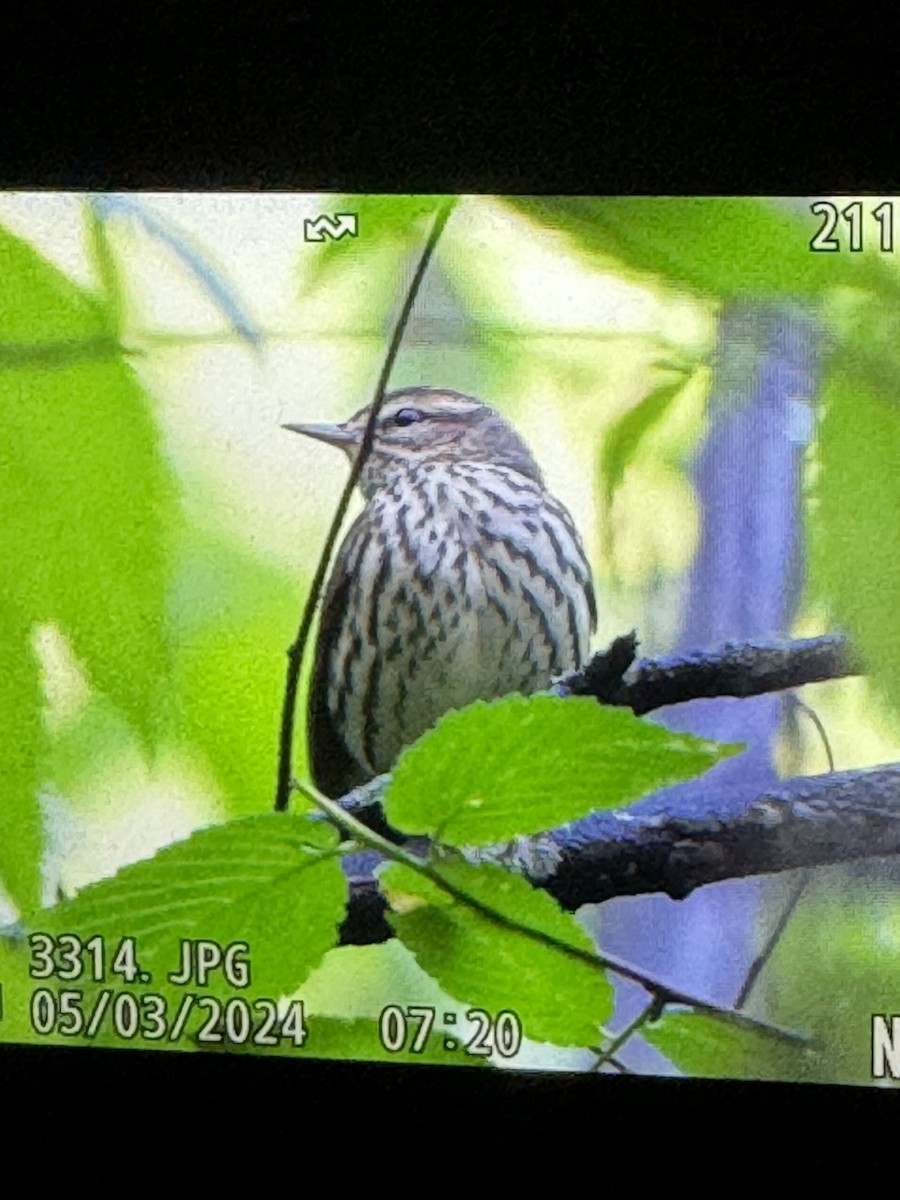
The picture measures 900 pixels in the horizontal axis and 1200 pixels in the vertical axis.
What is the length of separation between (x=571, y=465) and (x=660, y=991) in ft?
1.06

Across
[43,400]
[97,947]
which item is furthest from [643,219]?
[97,947]

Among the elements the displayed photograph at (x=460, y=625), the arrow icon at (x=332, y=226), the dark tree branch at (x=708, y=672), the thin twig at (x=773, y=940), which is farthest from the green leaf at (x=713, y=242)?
the thin twig at (x=773, y=940)

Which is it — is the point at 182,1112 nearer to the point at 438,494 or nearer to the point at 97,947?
the point at 97,947

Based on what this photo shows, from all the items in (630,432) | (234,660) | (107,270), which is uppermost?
(107,270)

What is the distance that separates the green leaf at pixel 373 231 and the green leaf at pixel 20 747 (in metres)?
0.29

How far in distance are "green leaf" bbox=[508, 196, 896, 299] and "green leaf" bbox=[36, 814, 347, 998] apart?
396 mm

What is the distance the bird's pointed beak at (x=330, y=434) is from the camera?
3.20 ft

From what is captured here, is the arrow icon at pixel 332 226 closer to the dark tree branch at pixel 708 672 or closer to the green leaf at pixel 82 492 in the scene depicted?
the green leaf at pixel 82 492

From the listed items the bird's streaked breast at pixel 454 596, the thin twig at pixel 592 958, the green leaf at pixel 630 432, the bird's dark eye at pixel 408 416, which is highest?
the bird's dark eye at pixel 408 416

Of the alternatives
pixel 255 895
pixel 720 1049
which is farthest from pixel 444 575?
pixel 720 1049

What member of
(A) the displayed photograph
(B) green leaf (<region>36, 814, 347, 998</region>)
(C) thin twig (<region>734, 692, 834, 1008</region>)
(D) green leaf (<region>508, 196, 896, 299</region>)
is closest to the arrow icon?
(A) the displayed photograph

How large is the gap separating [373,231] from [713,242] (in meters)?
0.20

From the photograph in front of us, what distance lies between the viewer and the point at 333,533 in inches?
38.6

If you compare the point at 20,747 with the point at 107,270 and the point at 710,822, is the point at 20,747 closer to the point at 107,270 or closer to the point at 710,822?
the point at 107,270
